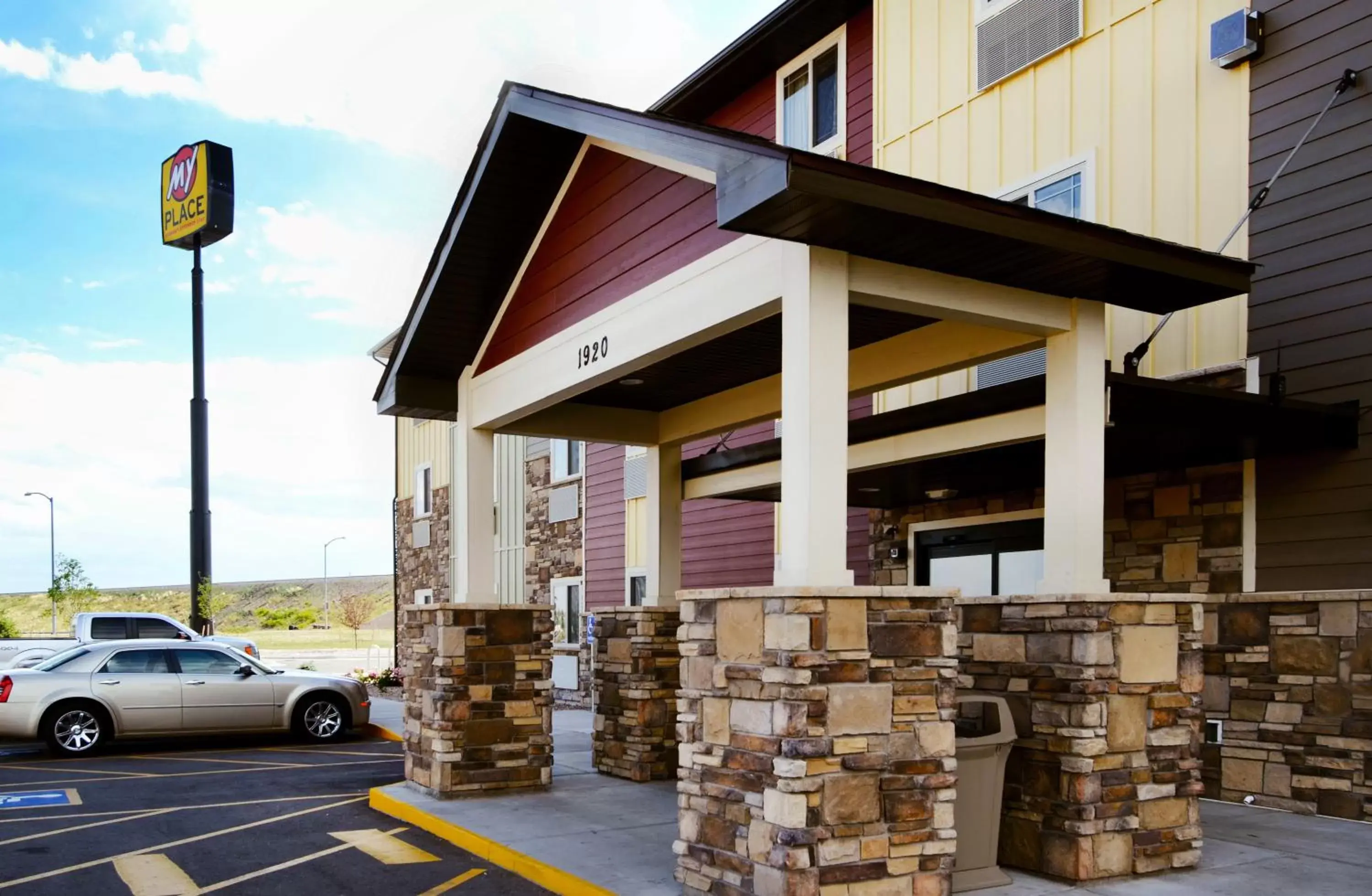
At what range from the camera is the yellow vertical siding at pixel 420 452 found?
30.2 metres

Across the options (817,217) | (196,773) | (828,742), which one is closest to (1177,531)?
(828,742)

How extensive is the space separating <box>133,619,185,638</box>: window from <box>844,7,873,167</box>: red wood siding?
1539cm

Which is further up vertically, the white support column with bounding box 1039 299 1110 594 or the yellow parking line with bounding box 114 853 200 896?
the white support column with bounding box 1039 299 1110 594

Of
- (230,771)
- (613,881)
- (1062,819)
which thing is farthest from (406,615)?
(1062,819)

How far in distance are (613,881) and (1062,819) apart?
2905 mm

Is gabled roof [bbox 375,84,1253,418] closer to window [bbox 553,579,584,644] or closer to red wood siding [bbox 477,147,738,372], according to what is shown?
red wood siding [bbox 477,147,738,372]

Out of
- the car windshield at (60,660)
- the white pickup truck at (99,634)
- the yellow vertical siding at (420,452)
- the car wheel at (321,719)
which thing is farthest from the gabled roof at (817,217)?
the yellow vertical siding at (420,452)

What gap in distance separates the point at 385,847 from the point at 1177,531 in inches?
297

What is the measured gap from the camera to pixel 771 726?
22.3ft

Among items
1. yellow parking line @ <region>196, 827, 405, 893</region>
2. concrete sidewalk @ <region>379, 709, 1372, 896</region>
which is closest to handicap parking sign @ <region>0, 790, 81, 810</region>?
concrete sidewalk @ <region>379, 709, 1372, 896</region>

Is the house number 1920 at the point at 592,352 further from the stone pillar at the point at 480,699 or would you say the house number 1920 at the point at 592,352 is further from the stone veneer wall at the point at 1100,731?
the stone veneer wall at the point at 1100,731

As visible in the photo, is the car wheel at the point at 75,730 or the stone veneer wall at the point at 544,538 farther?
the stone veneer wall at the point at 544,538

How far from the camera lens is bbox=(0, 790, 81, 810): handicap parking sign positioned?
457 inches

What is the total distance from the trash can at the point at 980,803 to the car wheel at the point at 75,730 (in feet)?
40.8
